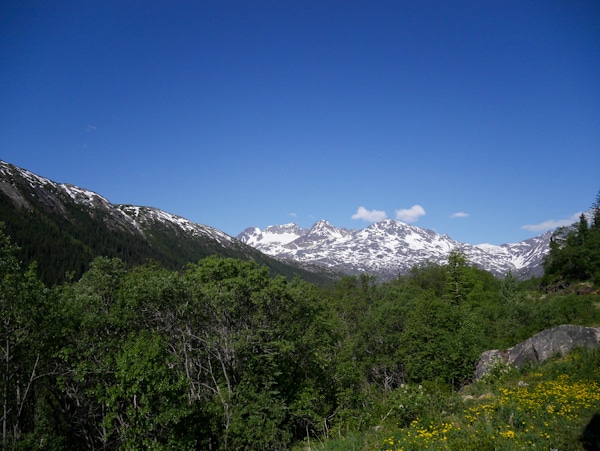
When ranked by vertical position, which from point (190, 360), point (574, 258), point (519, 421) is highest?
point (574, 258)

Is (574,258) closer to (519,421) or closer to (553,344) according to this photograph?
(553,344)

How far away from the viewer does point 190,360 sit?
2339cm

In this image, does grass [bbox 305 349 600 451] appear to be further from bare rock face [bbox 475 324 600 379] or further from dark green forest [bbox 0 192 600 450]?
bare rock face [bbox 475 324 600 379]

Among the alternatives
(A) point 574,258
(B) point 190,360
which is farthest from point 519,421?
(A) point 574,258

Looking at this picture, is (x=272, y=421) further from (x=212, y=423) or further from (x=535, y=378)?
(x=535, y=378)

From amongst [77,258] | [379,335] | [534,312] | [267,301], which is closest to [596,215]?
[534,312]

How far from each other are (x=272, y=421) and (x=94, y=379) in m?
10.2

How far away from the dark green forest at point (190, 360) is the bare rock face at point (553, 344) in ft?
19.6

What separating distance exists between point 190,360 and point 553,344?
936 inches

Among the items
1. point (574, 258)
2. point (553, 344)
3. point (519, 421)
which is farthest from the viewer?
point (574, 258)

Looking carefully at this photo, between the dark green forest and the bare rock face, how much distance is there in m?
5.99

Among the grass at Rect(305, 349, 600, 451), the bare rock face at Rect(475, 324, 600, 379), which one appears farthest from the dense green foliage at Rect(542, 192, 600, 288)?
the grass at Rect(305, 349, 600, 451)

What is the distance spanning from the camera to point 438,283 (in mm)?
81125

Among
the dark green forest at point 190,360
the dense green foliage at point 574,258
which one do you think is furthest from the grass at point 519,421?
the dense green foliage at point 574,258
